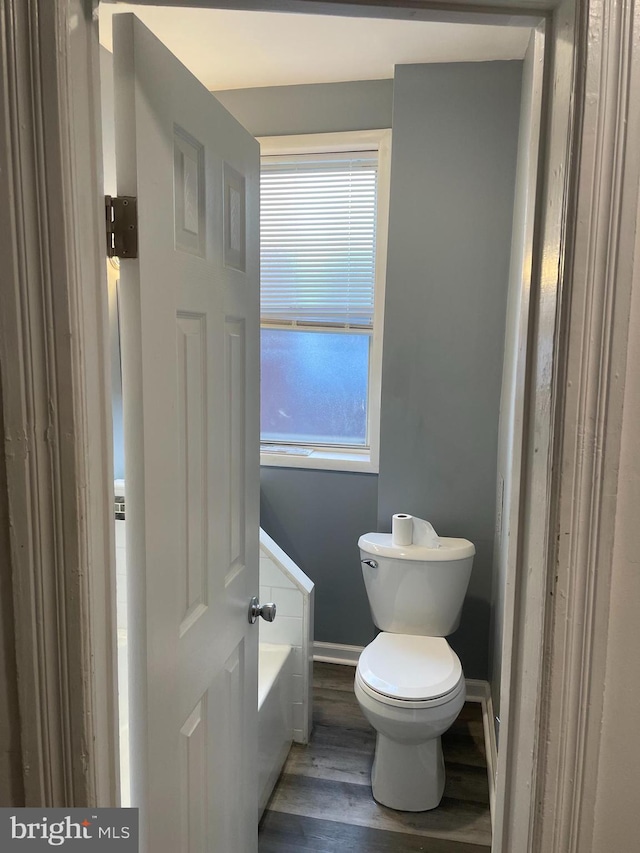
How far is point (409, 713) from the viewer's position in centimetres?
190

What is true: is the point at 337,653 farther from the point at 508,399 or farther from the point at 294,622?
the point at 508,399

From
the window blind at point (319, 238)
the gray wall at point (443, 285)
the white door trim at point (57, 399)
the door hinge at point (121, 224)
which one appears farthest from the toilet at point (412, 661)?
the door hinge at point (121, 224)

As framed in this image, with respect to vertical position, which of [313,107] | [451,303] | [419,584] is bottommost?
[419,584]

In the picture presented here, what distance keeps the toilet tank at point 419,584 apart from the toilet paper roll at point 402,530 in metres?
0.03

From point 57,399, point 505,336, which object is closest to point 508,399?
point 505,336

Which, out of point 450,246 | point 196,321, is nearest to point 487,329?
point 450,246

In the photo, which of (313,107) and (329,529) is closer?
(313,107)

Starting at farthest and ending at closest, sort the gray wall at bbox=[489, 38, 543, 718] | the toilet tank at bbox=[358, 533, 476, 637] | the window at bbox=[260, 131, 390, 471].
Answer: the window at bbox=[260, 131, 390, 471]
the toilet tank at bbox=[358, 533, 476, 637]
the gray wall at bbox=[489, 38, 543, 718]

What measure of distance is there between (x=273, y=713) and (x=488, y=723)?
2.88 ft

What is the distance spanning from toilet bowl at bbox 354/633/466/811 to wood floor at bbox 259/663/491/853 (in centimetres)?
7

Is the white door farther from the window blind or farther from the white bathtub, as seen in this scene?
the window blind

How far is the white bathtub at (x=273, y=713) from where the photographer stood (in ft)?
6.40

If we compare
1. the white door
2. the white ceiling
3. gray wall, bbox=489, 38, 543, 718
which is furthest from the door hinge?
the white ceiling

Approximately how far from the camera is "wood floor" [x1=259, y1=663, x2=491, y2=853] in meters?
1.88
